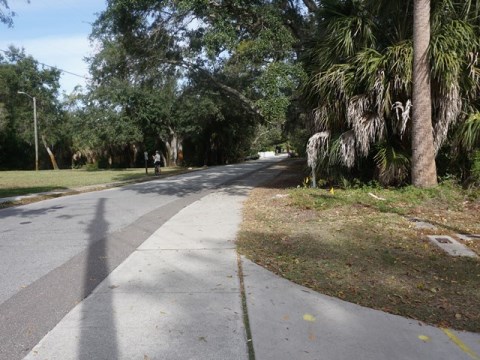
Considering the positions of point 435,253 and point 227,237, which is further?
point 227,237

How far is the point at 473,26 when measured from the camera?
10.6 m

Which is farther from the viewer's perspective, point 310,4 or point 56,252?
point 310,4

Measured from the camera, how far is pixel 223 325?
403cm

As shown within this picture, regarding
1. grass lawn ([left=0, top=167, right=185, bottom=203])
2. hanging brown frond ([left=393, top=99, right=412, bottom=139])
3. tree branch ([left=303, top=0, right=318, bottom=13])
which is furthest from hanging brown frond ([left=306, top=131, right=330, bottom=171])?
grass lawn ([left=0, top=167, right=185, bottom=203])

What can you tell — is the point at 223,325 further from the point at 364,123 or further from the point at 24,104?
the point at 24,104

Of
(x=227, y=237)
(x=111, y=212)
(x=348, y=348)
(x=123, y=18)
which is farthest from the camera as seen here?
(x=123, y=18)

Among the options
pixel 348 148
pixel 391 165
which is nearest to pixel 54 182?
pixel 348 148

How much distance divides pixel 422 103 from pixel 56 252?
321 inches

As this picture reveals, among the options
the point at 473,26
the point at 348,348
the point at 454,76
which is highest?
the point at 473,26

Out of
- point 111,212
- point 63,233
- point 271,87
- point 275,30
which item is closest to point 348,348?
point 63,233

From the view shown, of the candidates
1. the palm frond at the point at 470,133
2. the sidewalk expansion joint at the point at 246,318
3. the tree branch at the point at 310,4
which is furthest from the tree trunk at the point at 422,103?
the sidewalk expansion joint at the point at 246,318

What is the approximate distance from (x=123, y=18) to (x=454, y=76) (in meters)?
10.3

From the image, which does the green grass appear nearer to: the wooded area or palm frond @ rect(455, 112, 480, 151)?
the wooded area

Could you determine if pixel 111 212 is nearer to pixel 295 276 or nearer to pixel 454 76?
pixel 295 276
